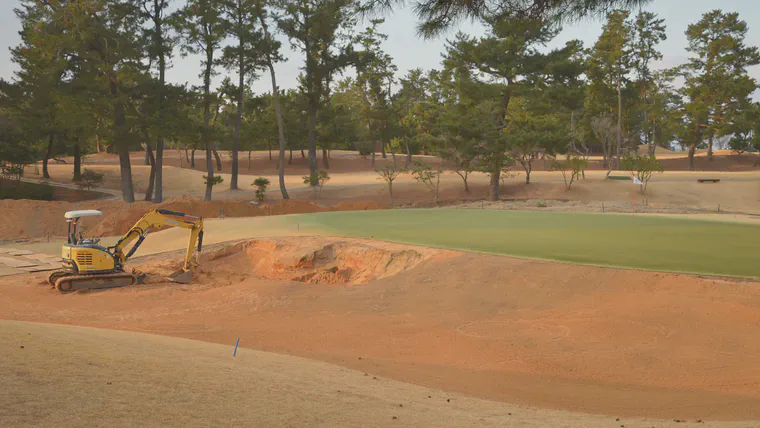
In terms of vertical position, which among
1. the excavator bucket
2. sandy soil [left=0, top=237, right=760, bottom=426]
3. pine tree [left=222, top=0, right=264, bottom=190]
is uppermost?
pine tree [left=222, top=0, right=264, bottom=190]

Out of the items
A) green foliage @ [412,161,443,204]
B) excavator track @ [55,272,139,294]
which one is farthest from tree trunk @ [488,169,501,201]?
excavator track @ [55,272,139,294]

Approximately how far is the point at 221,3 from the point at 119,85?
8.08 meters

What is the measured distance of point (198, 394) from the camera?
187 inches

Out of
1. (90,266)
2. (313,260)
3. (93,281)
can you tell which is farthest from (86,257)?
(313,260)

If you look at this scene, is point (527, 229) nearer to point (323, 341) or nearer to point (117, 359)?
point (323, 341)

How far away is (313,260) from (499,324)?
20.9 feet

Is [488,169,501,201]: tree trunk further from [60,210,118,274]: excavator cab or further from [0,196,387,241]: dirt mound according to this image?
[60,210,118,274]: excavator cab

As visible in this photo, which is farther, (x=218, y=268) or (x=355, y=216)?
(x=355, y=216)

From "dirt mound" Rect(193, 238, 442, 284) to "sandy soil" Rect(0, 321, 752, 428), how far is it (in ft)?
23.1

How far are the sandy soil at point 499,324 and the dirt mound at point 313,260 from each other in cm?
15

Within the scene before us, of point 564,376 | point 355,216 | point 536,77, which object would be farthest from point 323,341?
point 536,77

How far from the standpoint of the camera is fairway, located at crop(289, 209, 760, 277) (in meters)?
12.4

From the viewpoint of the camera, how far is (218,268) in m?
16.2

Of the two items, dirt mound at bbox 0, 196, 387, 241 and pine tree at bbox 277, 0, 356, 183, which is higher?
pine tree at bbox 277, 0, 356, 183
